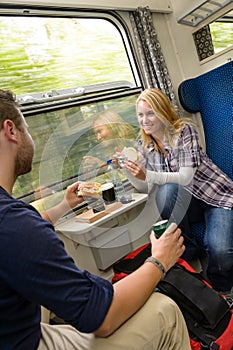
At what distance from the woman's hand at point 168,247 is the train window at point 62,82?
3.05 feet

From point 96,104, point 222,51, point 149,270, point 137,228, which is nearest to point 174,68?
point 222,51

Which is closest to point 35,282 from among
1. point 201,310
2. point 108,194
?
point 201,310

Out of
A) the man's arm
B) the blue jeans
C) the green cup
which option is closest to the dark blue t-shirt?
the green cup

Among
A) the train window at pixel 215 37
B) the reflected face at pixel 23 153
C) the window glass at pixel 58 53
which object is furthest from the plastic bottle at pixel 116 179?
the train window at pixel 215 37

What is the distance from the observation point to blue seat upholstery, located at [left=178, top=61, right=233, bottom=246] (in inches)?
74.5

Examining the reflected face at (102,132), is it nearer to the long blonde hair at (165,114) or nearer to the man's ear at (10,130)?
the long blonde hair at (165,114)

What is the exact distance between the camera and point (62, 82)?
1.88m

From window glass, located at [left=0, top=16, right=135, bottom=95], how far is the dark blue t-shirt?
127 cm

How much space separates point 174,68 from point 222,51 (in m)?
0.41

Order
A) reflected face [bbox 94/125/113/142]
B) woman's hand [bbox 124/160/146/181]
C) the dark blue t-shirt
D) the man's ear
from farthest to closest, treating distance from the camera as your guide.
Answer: reflected face [bbox 94/125/113/142] < woman's hand [bbox 124/160/146/181] < the man's ear < the dark blue t-shirt

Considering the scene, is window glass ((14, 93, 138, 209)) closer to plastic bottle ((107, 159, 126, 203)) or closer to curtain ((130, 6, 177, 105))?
plastic bottle ((107, 159, 126, 203))

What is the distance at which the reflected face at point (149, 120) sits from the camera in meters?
1.73

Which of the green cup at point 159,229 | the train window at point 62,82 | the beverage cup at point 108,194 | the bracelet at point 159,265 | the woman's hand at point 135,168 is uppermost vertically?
the train window at point 62,82

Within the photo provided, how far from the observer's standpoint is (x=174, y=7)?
A: 2.32m
